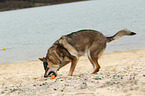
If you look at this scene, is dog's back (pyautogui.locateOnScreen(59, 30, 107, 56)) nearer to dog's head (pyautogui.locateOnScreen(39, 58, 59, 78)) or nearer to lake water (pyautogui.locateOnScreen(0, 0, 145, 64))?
dog's head (pyautogui.locateOnScreen(39, 58, 59, 78))

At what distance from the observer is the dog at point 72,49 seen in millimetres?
8641

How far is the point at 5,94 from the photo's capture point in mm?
7211

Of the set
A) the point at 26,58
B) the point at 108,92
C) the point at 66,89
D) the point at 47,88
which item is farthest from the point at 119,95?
the point at 26,58

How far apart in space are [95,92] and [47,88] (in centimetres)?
161

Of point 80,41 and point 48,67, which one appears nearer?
point 48,67

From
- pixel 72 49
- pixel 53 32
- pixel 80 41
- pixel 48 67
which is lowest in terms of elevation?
pixel 53 32

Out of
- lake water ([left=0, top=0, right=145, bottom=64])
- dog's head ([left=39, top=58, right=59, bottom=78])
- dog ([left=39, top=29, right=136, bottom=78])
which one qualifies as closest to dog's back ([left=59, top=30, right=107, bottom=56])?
dog ([left=39, top=29, right=136, bottom=78])

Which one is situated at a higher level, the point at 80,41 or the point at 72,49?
the point at 80,41

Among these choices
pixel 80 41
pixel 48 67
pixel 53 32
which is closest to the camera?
pixel 48 67

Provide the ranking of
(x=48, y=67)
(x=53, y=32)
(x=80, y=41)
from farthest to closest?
(x=53, y=32) < (x=80, y=41) < (x=48, y=67)

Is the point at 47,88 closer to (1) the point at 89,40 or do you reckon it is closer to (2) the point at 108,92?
(2) the point at 108,92

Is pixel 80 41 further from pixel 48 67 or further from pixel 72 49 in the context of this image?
pixel 48 67

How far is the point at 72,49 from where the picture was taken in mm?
8695

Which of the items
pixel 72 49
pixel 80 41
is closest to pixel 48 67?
pixel 72 49
